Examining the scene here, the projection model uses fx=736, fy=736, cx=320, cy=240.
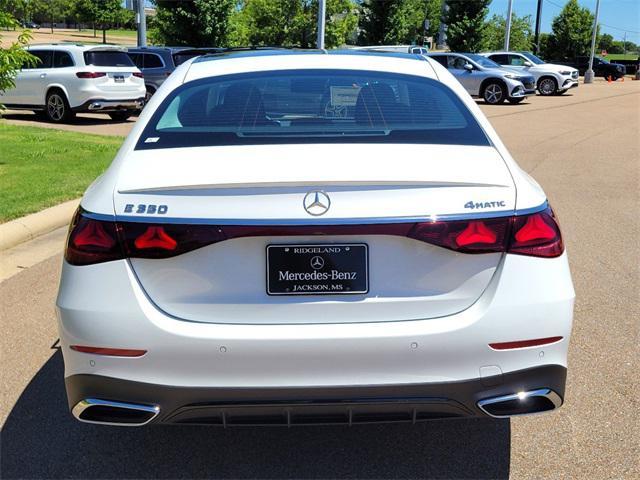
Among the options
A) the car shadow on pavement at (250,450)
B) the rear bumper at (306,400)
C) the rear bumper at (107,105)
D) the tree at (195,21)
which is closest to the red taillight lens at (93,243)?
the rear bumper at (306,400)

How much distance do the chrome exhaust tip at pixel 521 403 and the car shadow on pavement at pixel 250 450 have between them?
46cm

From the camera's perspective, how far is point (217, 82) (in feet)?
12.0

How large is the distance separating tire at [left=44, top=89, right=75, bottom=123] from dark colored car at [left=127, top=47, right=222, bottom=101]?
3.59 m

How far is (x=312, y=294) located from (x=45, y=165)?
27.3 ft

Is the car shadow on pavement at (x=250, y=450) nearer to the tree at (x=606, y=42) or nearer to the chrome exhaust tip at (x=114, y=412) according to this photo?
the chrome exhaust tip at (x=114, y=412)

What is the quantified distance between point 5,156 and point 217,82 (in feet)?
26.7

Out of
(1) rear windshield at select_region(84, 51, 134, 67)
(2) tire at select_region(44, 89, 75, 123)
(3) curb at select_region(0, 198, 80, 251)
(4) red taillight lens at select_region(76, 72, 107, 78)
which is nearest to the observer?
(3) curb at select_region(0, 198, 80, 251)

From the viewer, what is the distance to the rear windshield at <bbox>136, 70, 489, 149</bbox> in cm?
314

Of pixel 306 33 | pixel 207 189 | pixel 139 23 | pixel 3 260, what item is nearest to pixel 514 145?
pixel 3 260

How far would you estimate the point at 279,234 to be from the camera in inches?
103

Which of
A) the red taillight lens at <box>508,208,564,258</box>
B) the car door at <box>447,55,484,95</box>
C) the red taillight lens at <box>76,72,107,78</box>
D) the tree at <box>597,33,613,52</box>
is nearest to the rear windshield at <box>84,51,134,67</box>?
the red taillight lens at <box>76,72,107,78</box>

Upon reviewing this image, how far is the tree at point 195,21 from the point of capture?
1271 inches

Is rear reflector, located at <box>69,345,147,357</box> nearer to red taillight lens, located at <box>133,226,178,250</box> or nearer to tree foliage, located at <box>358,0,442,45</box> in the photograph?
red taillight lens, located at <box>133,226,178,250</box>

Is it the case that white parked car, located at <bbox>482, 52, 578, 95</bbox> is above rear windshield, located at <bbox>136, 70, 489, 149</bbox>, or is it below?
below
